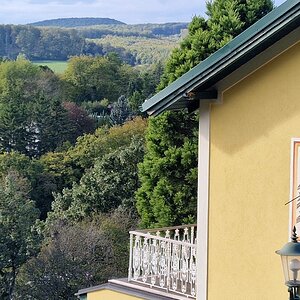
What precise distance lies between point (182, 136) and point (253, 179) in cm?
1089

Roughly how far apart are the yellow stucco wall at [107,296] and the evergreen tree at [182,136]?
8.18m

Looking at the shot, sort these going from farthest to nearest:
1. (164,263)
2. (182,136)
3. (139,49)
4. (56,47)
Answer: (139,49) → (56,47) → (182,136) → (164,263)

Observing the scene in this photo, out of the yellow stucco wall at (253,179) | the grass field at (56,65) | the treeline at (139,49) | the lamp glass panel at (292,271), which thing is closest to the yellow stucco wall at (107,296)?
the yellow stucco wall at (253,179)

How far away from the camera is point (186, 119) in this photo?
58.2 ft

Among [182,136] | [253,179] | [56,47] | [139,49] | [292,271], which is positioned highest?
[139,49]

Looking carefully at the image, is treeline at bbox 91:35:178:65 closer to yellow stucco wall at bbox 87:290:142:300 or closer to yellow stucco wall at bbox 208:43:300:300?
yellow stucco wall at bbox 87:290:142:300

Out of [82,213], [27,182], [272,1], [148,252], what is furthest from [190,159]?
[27,182]

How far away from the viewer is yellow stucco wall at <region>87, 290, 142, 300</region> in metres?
8.66

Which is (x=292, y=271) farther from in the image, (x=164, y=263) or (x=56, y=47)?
(x=56, y=47)

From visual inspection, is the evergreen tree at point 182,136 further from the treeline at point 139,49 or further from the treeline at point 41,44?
the treeline at point 41,44

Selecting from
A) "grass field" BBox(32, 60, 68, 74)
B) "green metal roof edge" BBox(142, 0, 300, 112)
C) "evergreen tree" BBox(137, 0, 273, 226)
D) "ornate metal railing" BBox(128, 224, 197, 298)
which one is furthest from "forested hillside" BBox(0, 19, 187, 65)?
"green metal roof edge" BBox(142, 0, 300, 112)

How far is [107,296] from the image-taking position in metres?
8.88

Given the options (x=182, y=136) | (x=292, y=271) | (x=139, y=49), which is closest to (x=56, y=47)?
(x=139, y=49)

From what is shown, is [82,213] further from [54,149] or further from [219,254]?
[54,149]
